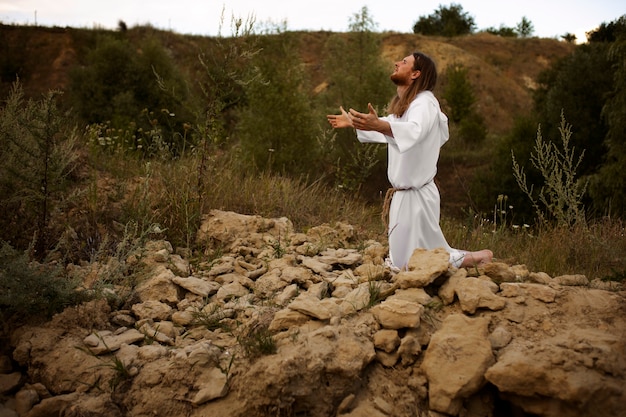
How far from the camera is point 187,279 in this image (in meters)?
3.41

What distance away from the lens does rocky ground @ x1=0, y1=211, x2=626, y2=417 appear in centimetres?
227

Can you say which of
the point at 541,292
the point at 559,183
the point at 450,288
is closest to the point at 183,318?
the point at 450,288

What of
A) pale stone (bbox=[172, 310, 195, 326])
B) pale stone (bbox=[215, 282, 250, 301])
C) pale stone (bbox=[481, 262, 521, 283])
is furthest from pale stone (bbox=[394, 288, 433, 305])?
pale stone (bbox=[172, 310, 195, 326])

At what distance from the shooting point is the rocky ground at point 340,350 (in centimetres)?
227

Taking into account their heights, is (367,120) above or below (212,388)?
above

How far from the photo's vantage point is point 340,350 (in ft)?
8.04

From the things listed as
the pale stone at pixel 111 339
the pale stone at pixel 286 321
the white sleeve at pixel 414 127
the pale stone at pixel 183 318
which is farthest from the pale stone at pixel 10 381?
the white sleeve at pixel 414 127

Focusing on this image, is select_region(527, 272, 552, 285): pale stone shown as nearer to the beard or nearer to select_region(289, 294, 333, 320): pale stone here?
select_region(289, 294, 333, 320): pale stone

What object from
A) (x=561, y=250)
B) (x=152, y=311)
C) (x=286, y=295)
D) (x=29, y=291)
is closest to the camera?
(x=29, y=291)

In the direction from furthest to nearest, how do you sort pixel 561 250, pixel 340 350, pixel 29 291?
1. pixel 561 250
2. pixel 29 291
3. pixel 340 350

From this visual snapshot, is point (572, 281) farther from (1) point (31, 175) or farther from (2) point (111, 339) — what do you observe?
(1) point (31, 175)

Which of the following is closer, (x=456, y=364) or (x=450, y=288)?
(x=456, y=364)

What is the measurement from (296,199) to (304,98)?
5.13m

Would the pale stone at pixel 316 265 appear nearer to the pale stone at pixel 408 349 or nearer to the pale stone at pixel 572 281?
the pale stone at pixel 408 349
